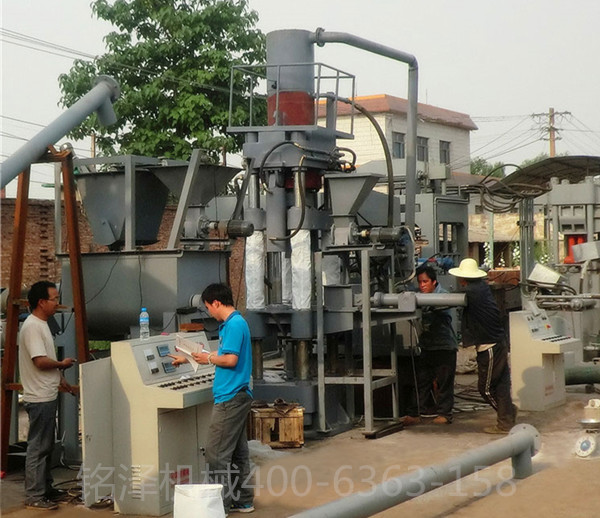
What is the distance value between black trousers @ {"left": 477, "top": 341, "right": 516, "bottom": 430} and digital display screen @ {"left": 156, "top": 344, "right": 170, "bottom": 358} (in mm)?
4684

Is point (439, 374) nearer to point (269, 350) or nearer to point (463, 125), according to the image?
point (269, 350)

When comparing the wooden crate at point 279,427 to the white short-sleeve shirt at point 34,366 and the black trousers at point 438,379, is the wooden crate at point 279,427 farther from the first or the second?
the white short-sleeve shirt at point 34,366

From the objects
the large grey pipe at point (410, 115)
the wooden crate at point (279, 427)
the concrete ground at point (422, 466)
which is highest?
the large grey pipe at point (410, 115)

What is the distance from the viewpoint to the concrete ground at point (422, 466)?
8492mm

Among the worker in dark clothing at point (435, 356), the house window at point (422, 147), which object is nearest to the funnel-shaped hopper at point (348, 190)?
the worker in dark clothing at point (435, 356)

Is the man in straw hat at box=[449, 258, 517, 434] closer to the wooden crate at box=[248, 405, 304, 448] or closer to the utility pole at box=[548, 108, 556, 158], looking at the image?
the wooden crate at box=[248, 405, 304, 448]

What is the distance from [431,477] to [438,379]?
18.2ft

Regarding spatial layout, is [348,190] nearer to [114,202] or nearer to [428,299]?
[428,299]

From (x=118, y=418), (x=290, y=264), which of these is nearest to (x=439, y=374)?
(x=290, y=264)

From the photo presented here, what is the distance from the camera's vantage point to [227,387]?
8.09 metres

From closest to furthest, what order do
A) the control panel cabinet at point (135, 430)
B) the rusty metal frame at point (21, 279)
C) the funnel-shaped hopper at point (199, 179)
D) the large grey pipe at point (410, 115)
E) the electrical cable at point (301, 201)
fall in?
1. the control panel cabinet at point (135, 430)
2. the rusty metal frame at point (21, 279)
3. the funnel-shaped hopper at point (199, 179)
4. the electrical cable at point (301, 201)
5. the large grey pipe at point (410, 115)

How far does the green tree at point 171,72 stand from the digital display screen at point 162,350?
16464mm

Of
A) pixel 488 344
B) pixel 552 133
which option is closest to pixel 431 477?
pixel 488 344

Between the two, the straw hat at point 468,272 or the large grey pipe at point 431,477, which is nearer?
the large grey pipe at point 431,477
